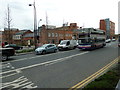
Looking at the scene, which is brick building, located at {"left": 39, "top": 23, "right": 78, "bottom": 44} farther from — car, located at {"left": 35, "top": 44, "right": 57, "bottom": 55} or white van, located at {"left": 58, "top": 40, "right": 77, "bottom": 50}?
car, located at {"left": 35, "top": 44, "right": 57, "bottom": 55}

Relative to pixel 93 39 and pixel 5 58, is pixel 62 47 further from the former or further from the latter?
pixel 5 58

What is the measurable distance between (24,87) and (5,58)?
8.77 m

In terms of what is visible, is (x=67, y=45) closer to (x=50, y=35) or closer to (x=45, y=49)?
(x=45, y=49)

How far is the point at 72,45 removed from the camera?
2580 centimetres

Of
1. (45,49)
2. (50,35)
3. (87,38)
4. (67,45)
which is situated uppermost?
(50,35)

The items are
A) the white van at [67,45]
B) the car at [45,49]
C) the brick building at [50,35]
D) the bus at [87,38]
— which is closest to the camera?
the car at [45,49]

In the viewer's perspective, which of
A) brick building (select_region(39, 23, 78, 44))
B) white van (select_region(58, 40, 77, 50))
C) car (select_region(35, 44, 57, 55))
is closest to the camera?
car (select_region(35, 44, 57, 55))

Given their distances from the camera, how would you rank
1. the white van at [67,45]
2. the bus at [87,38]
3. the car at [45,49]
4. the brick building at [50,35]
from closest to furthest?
1. the car at [45,49]
2. the bus at [87,38]
3. the white van at [67,45]
4. the brick building at [50,35]

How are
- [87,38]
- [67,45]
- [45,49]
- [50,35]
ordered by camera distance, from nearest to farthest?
1. [45,49]
2. [87,38]
3. [67,45]
4. [50,35]

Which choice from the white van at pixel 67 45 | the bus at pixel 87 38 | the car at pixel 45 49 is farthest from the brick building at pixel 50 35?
the car at pixel 45 49

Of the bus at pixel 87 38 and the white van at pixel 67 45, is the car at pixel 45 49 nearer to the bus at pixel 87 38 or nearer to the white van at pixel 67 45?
the white van at pixel 67 45

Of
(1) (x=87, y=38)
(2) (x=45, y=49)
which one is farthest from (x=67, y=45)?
(2) (x=45, y=49)

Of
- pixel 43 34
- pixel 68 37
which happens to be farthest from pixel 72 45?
pixel 68 37

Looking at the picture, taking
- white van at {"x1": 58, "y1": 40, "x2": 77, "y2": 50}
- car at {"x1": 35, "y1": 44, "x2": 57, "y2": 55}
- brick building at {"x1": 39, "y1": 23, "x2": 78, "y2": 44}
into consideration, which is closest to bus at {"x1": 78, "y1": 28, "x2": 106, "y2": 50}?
white van at {"x1": 58, "y1": 40, "x2": 77, "y2": 50}
